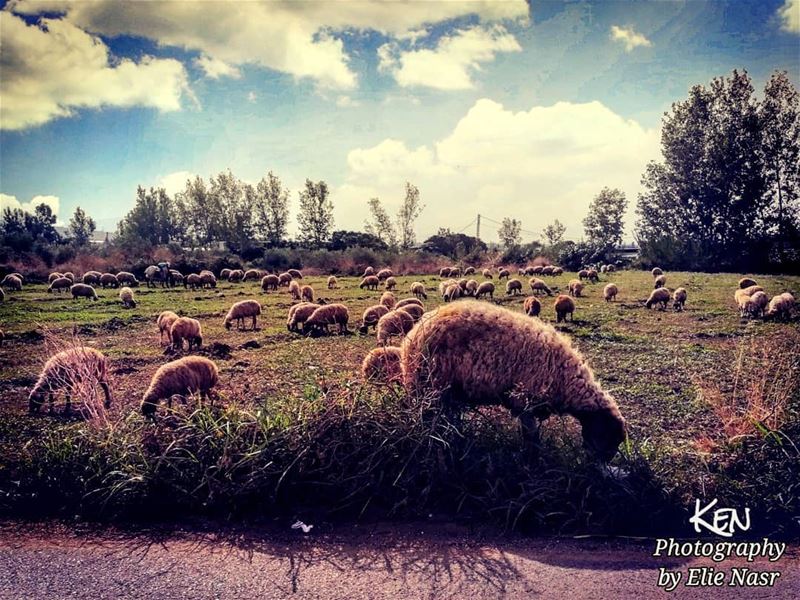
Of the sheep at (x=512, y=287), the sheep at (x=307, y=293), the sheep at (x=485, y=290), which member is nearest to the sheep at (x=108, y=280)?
the sheep at (x=307, y=293)

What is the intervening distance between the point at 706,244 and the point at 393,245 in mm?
9618

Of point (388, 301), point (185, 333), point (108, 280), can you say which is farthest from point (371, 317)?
point (108, 280)

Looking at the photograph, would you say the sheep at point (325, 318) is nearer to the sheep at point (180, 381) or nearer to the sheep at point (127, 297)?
the sheep at point (127, 297)

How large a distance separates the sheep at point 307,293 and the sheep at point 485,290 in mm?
6594

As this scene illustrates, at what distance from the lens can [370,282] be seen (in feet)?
58.9

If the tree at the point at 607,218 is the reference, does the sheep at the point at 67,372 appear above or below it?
below

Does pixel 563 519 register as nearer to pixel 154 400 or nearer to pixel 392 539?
pixel 392 539

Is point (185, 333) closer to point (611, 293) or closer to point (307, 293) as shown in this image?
point (307, 293)

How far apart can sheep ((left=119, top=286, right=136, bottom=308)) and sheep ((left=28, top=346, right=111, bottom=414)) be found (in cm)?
374

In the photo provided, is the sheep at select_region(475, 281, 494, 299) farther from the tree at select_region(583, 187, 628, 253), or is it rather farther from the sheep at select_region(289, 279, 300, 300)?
the sheep at select_region(289, 279, 300, 300)

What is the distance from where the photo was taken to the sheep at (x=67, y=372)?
6.59 meters

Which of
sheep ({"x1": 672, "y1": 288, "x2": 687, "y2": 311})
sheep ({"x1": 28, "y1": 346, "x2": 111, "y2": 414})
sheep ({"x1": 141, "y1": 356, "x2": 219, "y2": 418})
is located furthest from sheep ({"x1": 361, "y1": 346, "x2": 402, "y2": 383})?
sheep ({"x1": 672, "y1": 288, "x2": 687, "y2": 311})

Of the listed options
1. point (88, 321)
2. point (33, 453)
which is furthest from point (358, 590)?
point (88, 321)

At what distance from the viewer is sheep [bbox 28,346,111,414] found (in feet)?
21.6
